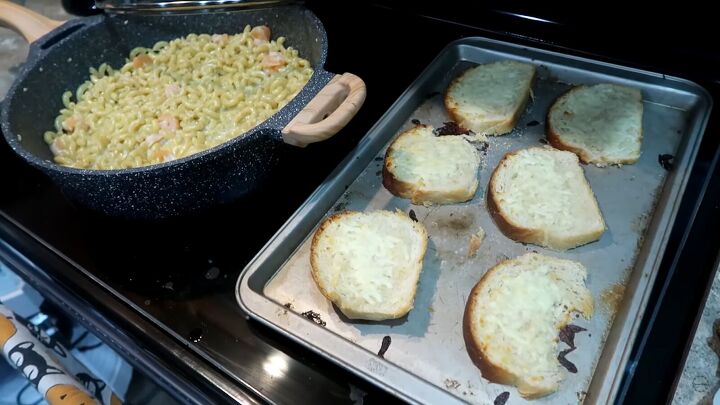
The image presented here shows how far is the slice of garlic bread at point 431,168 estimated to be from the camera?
1.85 m

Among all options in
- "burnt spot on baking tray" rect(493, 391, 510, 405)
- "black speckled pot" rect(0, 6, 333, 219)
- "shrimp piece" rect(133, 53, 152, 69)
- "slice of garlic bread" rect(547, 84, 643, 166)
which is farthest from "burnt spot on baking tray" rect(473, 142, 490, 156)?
"shrimp piece" rect(133, 53, 152, 69)

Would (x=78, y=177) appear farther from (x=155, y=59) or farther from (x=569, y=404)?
(x=569, y=404)

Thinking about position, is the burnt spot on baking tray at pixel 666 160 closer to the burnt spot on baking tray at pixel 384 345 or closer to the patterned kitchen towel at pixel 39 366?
the burnt spot on baking tray at pixel 384 345

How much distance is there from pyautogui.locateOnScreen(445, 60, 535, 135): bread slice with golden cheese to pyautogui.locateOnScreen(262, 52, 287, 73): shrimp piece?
2.17ft

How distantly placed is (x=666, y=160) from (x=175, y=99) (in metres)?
1.76

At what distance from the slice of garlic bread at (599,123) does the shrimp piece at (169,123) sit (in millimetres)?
1339

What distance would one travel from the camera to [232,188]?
176 centimetres

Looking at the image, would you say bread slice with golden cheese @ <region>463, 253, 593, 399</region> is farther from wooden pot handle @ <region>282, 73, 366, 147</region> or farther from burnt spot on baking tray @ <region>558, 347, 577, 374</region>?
wooden pot handle @ <region>282, 73, 366, 147</region>

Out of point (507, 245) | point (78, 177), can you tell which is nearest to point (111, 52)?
point (78, 177)

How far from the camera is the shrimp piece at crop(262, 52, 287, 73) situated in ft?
7.11

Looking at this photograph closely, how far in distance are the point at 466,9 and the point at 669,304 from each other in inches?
57.2

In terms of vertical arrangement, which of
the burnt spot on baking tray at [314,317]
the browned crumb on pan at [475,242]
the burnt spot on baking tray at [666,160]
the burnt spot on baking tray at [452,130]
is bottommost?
the burnt spot on baking tray at [314,317]

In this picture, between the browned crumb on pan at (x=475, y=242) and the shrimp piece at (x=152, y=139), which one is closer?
the browned crumb on pan at (x=475, y=242)

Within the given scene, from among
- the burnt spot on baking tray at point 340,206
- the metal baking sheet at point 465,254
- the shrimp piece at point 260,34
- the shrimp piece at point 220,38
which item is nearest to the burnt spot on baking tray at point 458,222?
the metal baking sheet at point 465,254
